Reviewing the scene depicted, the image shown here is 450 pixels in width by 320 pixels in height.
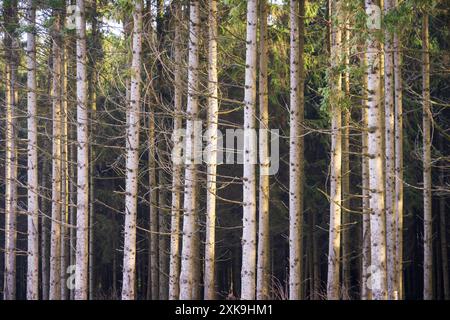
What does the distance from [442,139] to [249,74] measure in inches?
678

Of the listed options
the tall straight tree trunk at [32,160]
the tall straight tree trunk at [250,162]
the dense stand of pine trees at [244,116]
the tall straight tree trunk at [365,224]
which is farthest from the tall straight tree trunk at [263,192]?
the tall straight tree trunk at [32,160]

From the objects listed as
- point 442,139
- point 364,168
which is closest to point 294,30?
point 364,168

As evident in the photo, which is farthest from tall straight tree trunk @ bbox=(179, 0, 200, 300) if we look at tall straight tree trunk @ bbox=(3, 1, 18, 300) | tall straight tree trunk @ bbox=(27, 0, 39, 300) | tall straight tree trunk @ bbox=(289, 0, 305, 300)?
tall straight tree trunk @ bbox=(3, 1, 18, 300)

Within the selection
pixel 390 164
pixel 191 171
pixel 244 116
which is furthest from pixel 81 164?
pixel 390 164

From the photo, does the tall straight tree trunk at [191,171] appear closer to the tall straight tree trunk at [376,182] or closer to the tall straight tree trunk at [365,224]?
the tall straight tree trunk at [365,224]

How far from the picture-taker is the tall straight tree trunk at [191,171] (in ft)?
42.1

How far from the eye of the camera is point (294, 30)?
13914 millimetres

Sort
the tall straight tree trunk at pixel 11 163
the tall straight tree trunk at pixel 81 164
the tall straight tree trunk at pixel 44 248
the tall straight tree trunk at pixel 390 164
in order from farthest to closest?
1. the tall straight tree trunk at pixel 44 248
2. the tall straight tree trunk at pixel 11 163
3. the tall straight tree trunk at pixel 81 164
4. the tall straight tree trunk at pixel 390 164

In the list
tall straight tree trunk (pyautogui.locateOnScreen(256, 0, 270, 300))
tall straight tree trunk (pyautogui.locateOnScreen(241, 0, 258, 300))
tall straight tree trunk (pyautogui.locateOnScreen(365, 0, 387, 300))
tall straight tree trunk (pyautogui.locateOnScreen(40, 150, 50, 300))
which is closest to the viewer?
tall straight tree trunk (pyautogui.locateOnScreen(365, 0, 387, 300))

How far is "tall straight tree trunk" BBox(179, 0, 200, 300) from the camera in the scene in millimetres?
12828

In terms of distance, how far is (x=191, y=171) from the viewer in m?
13.3

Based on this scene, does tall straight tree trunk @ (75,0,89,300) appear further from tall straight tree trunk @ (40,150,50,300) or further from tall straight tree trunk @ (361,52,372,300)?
tall straight tree trunk @ (40,150,50,300)

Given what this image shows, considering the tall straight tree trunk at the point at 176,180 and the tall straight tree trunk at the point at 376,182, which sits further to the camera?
the tall straight tree trunk at the point at 176,180
